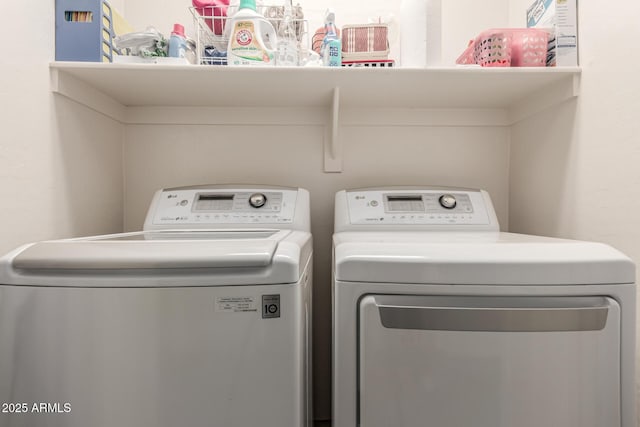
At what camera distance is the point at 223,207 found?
50.6 inches

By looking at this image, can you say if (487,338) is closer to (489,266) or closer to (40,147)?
(489,266)

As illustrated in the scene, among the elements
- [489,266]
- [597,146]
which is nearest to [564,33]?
[597,146]

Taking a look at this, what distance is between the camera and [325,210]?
5.04 feet

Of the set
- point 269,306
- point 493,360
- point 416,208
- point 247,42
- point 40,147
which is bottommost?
point 493,360

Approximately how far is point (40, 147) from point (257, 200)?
63cm

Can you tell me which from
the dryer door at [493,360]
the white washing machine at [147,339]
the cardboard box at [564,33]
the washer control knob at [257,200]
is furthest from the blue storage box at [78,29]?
the cardboard box at [564,33]

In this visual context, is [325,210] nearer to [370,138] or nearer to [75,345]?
[370,138]

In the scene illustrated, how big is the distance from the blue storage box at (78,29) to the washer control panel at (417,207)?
930 millimetres

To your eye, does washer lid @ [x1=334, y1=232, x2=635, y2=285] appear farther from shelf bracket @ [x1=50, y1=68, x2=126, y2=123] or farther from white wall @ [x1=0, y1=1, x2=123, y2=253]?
shelf bracket @ [x1=50, y1=68, x2=126, y2=123]

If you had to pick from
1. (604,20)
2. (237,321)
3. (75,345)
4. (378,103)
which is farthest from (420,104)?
(75,345)

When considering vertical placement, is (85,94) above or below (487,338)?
above

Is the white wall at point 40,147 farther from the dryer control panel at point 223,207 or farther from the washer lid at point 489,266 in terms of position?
the washer lid at point 489,266

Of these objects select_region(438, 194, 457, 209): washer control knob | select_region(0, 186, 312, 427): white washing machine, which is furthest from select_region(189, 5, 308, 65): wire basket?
select_region(0, 186, 312, 427): white washing machine

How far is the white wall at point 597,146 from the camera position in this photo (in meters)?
0.91
